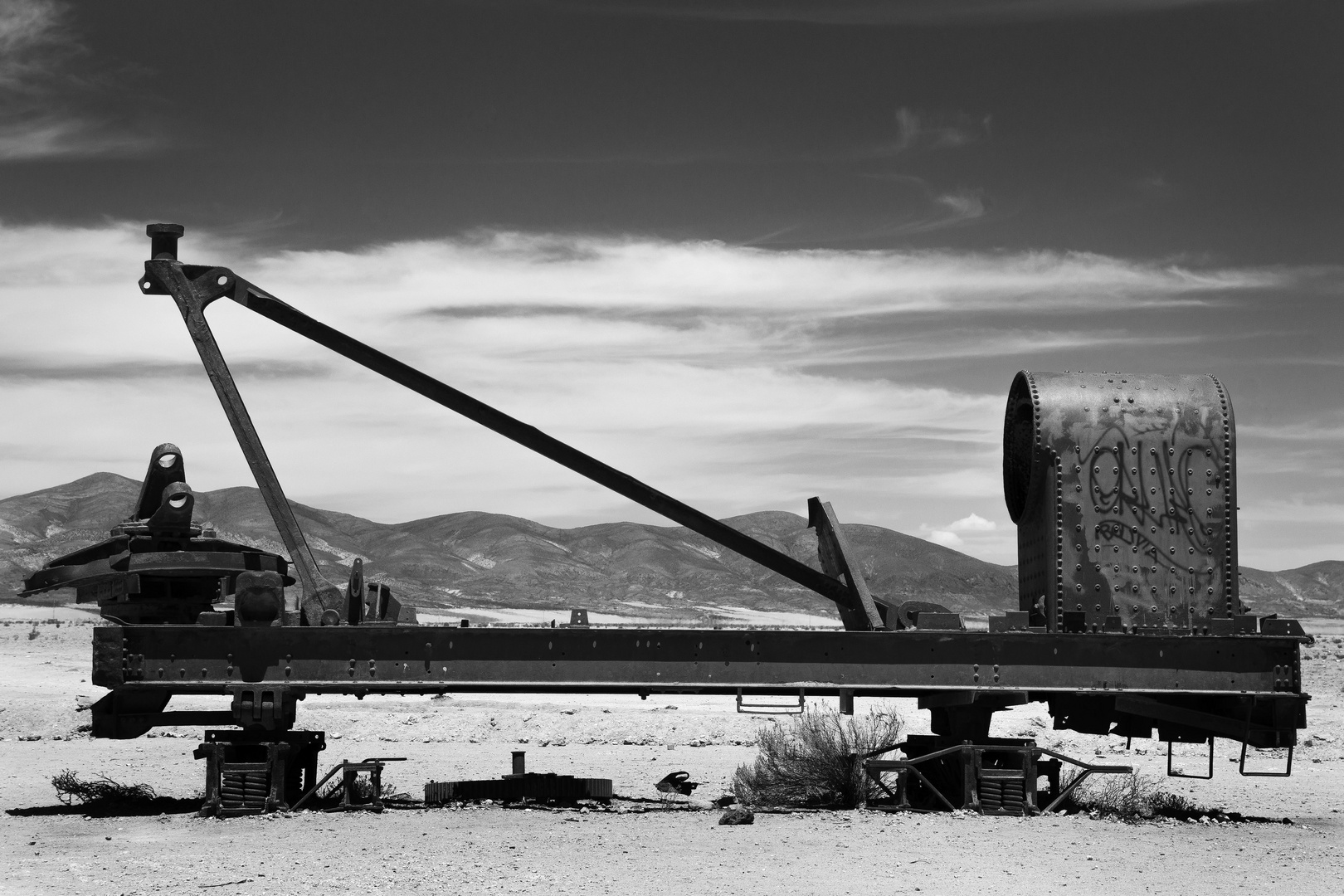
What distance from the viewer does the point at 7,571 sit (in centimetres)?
9319

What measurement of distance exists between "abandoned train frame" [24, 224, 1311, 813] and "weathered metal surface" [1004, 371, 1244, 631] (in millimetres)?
13

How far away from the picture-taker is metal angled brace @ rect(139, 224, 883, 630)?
34.9 feet

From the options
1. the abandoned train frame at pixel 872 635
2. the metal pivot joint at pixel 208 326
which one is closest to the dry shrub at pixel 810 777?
the abandoned train frame at pixel 872 635

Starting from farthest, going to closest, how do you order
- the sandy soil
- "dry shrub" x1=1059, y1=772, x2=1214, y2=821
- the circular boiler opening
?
the circular boiler opening, "dry shrub" x1=1059, y1=772, x2=1214, y2=821, the sandy soil

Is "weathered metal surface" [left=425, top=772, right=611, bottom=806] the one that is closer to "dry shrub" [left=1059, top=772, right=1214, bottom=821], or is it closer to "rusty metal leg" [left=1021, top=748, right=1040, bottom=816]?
"rusty metal leg" [left=1021, top=748, right=1040, bottom=816]

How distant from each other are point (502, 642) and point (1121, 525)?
4449 mm

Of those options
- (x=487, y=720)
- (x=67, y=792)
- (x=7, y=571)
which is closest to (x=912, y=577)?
(x=7, y=571)

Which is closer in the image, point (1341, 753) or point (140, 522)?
point (140, 522)

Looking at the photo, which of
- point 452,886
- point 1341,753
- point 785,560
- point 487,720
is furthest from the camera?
point 487,720

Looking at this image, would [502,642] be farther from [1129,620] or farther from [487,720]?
[487,720]

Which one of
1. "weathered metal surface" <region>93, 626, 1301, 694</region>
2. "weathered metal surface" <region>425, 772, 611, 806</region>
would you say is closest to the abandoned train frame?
"weathered metal surface" <region>93, 626, 1301, 694</region>

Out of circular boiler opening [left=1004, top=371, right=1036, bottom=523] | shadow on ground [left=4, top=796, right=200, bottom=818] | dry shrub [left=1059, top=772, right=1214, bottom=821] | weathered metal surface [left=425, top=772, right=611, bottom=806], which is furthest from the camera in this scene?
circular boiler opening [left=1004, top=371, right=1036, bottom=523]

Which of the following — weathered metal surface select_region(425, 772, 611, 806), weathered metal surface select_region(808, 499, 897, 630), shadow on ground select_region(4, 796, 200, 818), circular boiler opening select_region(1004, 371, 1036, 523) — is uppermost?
circular boiler opening select_region(1004, 371, 1036, 523)

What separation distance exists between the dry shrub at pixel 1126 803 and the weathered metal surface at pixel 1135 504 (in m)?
1.61
